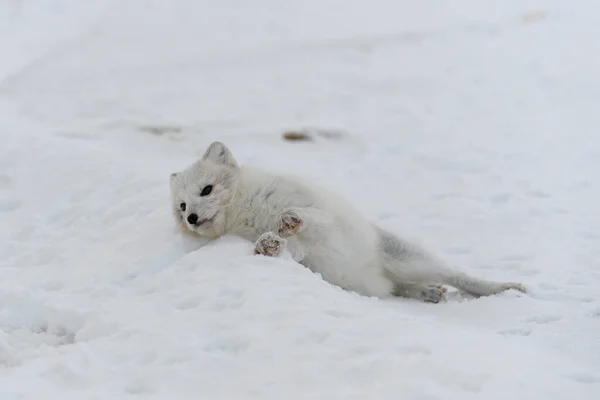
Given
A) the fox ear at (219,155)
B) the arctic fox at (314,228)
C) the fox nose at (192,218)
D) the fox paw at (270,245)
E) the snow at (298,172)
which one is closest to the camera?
the snow at (298,172)

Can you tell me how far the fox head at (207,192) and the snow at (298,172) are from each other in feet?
0.68

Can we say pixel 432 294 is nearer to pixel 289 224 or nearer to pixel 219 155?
pixel 289 224

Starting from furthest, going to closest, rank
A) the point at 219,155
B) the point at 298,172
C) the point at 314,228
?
1. the point at 298,172
2. the point at 219,155
3. the point at 314,228

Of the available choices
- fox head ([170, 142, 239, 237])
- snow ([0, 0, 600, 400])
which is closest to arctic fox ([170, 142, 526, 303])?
fox head ([170, 142, 239, 237])

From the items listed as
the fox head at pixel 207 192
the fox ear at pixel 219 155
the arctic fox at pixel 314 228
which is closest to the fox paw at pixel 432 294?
the arctic fox at pixel 314 228

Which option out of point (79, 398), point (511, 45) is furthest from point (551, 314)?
point (511, 45)

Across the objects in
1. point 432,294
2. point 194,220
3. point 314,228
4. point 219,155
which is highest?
point 219,155

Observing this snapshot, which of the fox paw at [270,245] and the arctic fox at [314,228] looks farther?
the arctic fox at [314,228]

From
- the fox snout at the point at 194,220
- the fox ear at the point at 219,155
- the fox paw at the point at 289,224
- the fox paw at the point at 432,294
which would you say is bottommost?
the fox paw at the point at 432,294

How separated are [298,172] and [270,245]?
3453mm

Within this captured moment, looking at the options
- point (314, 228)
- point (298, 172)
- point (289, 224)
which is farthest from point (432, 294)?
point (298, 172)

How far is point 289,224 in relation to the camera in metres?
5.09

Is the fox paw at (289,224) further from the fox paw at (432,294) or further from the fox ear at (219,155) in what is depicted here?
the fox paw at (432,294)

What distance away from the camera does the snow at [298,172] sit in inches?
150
